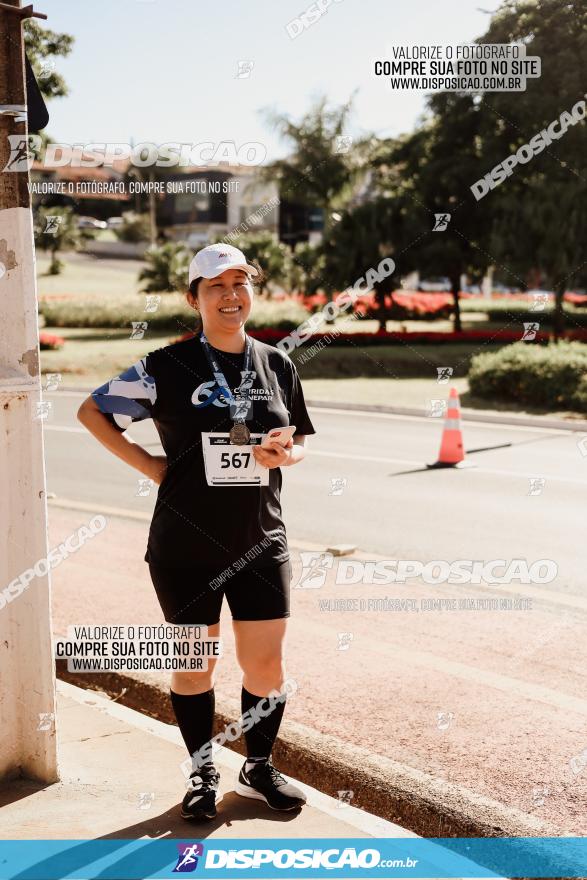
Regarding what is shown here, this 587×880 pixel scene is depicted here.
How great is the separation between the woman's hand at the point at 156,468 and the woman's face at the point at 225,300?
20.0 inches

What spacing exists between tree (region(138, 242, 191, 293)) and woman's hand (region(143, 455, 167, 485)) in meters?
36.8

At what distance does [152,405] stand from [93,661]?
227cm

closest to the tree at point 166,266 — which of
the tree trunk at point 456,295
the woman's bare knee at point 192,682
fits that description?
the tree trunk at point 456,295

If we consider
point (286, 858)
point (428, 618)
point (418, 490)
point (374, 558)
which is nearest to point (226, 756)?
point (286, 858)

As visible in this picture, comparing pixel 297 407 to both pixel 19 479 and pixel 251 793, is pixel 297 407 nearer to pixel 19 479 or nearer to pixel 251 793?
pixel 19 479

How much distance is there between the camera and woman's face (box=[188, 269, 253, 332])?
3.48 m

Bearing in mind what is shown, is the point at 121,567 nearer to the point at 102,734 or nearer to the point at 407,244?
the point at 102,734

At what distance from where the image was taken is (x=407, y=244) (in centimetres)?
3269

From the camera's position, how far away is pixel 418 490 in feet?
34.6

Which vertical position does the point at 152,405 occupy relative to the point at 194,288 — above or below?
below

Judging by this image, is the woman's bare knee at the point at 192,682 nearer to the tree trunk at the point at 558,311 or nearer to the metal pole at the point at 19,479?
the metal pole at the point at 19,479

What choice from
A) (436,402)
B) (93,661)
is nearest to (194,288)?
(93,661)

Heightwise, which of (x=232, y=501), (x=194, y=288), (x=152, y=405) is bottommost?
(x=232, y=501)

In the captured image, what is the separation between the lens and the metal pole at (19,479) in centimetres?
342
